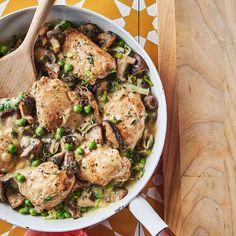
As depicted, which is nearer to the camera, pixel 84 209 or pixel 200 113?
pixel 84 209

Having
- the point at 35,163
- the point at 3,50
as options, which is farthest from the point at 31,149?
the point at 3,50

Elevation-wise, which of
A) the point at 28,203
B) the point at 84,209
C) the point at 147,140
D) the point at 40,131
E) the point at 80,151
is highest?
Result: the point at 40,131

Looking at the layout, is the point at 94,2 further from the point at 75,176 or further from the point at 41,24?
the point at 75,176

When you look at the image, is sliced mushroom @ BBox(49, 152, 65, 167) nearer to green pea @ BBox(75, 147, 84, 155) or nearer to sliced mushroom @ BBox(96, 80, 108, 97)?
green pea @ BBox(75, 147, 84, 155)

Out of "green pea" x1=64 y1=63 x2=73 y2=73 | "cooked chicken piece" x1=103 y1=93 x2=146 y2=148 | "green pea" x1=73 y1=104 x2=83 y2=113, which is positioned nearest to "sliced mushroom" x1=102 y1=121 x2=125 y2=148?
"cooked chicken piece" x1=103 y1=93 x2=146 y2=148

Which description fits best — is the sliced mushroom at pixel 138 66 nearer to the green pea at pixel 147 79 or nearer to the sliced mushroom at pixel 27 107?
the green pea at pixel 147 79

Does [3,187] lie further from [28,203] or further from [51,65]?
[51,65]

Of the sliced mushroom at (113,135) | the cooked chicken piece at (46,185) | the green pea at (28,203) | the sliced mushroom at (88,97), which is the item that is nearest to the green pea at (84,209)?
the cooked chicken piece at (46,185)

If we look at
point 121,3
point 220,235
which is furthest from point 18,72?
point 220,235
